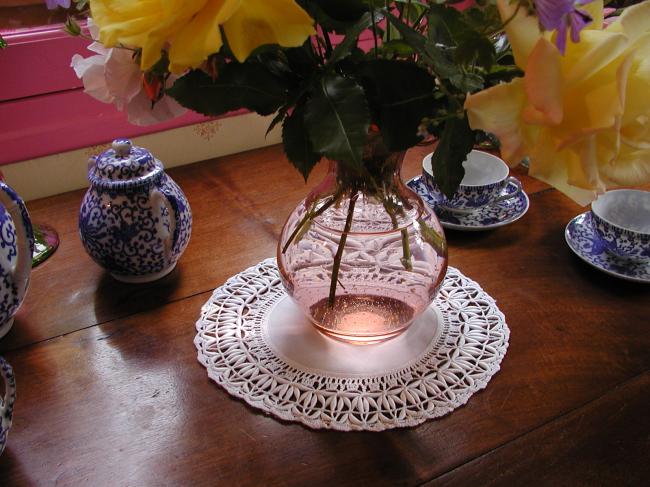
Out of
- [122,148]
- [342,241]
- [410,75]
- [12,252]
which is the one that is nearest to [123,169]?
[122,148]

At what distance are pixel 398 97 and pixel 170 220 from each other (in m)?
0.37

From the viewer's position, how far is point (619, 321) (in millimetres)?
619

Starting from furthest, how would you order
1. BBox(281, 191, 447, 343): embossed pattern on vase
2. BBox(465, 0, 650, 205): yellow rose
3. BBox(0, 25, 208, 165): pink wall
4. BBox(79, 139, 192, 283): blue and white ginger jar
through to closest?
BBox(0, 25, 208, 165): pink wall < BBox(79, 139, 192, 283): blue and white ginger jar < BBox(281, 191, 447, 343): embossed pattern on vase < BBox(465, 0, 650, 205): yellow rose

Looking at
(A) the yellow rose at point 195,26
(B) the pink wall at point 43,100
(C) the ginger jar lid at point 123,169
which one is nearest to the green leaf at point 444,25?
(A) the yellow rose at point 195,26

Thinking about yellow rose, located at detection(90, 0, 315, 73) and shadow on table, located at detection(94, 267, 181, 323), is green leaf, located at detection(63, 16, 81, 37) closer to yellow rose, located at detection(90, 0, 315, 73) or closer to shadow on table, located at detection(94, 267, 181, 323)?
yellow rose, located at detection(90, 0, 315, 73)

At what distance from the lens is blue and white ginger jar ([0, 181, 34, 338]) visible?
1.78 feet

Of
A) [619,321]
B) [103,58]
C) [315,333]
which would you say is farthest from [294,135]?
[619,321]

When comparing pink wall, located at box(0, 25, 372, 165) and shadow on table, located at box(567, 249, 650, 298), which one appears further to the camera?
pink wall, located at box(0, 25, 372, 165)

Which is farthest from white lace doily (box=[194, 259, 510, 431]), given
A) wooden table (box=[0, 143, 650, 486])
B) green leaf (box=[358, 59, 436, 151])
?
green leaf (box=[358, 59, 436, 151])

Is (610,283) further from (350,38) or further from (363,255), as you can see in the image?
(350,38)

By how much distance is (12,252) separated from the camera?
552mm

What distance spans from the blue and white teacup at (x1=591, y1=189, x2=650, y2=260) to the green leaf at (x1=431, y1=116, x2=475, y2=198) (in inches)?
15.5

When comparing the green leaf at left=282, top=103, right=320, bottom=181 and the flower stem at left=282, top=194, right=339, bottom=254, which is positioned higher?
the green leaf at left=282, top=103, right=320, bottom=181

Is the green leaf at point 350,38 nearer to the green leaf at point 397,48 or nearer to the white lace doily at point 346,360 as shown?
the green leaf at point 397,48
